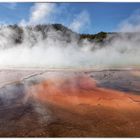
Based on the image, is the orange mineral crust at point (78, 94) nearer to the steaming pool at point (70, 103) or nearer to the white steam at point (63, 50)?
the steaming pool at point (70, 103)

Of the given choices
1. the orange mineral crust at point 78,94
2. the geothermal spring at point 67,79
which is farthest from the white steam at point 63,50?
the orange mineral crust at point 78,94

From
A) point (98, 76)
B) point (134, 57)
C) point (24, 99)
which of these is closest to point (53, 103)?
point (24, 99)

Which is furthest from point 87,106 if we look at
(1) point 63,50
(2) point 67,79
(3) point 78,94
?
(1) point 63,50

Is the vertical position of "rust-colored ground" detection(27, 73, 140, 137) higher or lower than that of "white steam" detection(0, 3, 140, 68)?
lower

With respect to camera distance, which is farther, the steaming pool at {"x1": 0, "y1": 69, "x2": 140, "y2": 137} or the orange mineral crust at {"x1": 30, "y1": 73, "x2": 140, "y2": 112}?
the orange mineral crust at {"x1": 30, "y1": 73, "x2": 140, "y2": 112}

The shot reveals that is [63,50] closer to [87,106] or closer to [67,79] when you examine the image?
[67,79]

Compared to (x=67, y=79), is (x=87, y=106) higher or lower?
lower

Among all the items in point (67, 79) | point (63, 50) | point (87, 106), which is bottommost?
point (87, 106)

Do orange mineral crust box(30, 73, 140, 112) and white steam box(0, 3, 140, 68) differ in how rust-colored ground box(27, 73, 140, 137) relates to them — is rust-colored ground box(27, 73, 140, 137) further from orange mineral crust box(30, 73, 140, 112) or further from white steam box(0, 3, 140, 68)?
white steam box(0, 3, 140, 68)

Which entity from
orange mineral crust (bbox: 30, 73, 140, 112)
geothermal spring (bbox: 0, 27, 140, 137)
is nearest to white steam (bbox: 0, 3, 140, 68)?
geothermal spring (bbox: 0, 27, 140, 137)
